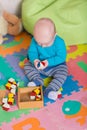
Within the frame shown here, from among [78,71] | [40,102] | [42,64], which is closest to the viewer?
[40,102]

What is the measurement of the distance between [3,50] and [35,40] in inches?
14.6

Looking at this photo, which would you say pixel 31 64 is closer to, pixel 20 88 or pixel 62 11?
pixel 20 88

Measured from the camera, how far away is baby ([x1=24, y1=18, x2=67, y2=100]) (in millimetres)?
1341

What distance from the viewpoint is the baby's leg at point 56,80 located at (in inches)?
53.0

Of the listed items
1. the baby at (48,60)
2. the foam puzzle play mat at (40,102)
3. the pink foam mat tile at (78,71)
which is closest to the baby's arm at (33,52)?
the baby at (48,60)

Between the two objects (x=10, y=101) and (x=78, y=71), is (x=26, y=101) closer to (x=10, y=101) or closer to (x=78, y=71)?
(x=10, y=101)

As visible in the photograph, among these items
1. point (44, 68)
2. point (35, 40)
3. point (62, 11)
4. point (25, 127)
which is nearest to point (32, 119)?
point (25, 127)

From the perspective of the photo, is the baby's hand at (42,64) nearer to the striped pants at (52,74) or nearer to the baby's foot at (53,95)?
the striped pants at (52,74)

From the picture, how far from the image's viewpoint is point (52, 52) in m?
1.46

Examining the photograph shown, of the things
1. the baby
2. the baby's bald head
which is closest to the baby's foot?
the baby

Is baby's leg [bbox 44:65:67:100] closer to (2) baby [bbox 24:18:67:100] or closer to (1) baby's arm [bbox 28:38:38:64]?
(2) baby [bbox 24:18:67:100]

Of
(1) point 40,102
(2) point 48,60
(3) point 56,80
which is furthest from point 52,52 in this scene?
(1) point 40,102

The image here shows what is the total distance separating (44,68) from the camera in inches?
57.5

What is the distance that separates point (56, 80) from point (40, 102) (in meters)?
0.16
